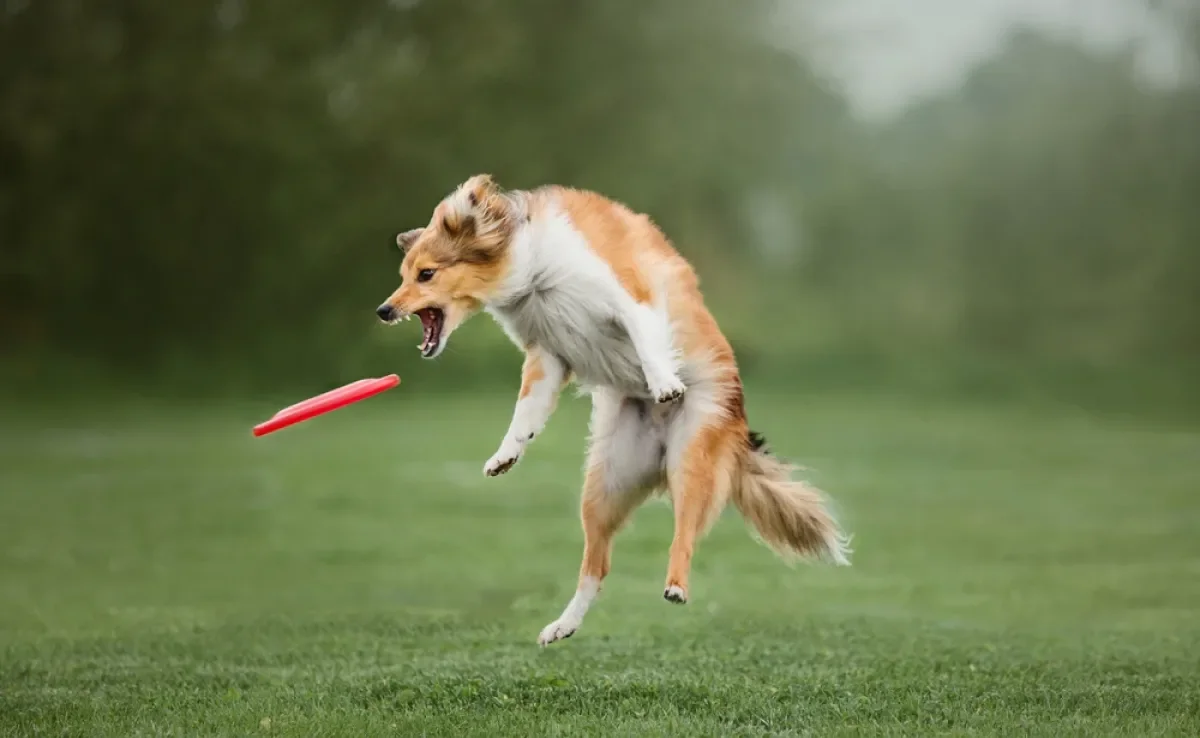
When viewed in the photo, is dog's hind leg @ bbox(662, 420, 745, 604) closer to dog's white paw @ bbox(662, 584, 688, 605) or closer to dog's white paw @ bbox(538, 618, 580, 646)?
dog's white paw @ bbox(662, 584, 688, 605)

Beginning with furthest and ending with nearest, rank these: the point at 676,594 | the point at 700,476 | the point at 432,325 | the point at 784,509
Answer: the point at 784,509
the point at 700,476
the point at 432,325
the point at 676,594

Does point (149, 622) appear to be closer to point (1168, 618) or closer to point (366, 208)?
point (1168, 618)

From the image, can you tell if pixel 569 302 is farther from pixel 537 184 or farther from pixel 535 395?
pixel 537 184

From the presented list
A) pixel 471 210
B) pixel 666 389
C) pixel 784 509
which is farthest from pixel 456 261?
pixel 784 509

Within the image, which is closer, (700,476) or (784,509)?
(700,476)

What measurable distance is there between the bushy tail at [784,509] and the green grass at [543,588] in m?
0.76

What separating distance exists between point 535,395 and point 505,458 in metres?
0.34

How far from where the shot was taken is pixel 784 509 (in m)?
5.99

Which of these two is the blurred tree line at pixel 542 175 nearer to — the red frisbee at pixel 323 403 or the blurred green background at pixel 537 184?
the blurred green background at pixel 537 184

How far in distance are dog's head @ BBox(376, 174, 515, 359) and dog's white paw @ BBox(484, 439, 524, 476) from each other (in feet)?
1.41

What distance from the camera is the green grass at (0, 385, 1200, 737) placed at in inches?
257

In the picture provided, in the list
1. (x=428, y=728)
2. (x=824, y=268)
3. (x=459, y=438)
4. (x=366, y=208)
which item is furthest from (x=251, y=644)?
(x=824, y=268)

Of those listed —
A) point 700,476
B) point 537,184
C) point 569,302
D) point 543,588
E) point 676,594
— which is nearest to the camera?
point 676,594

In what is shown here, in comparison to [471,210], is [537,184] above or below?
above
